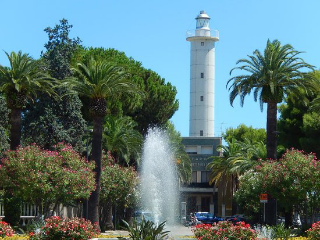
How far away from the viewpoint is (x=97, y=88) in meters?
39.6

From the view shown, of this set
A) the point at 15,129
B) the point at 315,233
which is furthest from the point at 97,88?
the point at 315,233

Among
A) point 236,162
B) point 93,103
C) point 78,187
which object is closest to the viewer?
point 78,187

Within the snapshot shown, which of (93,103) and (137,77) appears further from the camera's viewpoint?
(137,77)

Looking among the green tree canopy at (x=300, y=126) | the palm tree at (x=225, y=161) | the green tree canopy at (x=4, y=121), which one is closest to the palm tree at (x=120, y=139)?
the green tree canopy at (x=4, y=121)

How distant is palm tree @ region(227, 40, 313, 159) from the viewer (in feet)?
137

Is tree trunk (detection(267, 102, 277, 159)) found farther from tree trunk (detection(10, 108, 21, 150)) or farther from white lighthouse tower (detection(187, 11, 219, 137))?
white lighthouse tower (detection(187, 11, 219, 137))

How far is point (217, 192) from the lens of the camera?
309 feet

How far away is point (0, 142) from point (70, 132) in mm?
4985

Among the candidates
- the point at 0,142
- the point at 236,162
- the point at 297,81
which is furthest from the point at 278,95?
the point at 236,162

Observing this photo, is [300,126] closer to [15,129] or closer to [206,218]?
[206,218]

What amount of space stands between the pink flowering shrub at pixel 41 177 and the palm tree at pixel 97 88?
2625 millimetres

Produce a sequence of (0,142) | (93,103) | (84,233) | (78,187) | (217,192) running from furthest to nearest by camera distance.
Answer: (217,192), (0,142), (93,103), (78,187), (84,233)

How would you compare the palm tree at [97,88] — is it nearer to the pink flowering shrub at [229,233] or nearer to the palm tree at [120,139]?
the palm tree at [120,139]

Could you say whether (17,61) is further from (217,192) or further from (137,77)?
(217,192)
